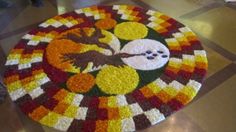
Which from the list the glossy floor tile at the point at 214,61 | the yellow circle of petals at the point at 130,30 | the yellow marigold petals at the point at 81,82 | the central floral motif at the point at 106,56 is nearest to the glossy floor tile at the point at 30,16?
the central floral motif at the point at 106,56

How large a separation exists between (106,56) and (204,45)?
2.39 ft

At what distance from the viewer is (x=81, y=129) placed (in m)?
1.34

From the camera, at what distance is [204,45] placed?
1.89m

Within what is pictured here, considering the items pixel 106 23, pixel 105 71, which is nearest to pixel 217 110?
pixel 105 71

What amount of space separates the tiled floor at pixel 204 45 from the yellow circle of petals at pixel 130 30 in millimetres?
353

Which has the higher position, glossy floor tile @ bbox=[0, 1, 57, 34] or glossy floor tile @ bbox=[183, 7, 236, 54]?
glossy floor tile @ bbox=[0, 1, 57, 34]

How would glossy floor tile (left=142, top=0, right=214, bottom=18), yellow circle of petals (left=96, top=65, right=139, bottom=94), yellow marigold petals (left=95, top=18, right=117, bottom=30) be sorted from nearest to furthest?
yellow circle of petals (left=96, top=65, right=139, bottom=94), yellow marigold petals (left=95, top=18, right=117, bottom=30), glossy floor tile (left=142, top=0, right=214, bottom=18)

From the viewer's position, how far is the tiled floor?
139cm

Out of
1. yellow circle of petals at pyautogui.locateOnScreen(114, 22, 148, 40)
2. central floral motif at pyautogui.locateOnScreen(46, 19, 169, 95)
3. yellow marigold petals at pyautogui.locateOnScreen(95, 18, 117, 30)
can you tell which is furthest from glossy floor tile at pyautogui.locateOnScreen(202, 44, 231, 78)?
yellow marigold petals at pyautogui.locateOnScreen(95, 18, 117, 30)

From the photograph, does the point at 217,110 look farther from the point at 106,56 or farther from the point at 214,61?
the point at 106,56

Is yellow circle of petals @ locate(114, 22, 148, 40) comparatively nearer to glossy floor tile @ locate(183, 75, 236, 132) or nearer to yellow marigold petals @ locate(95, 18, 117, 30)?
yellow marigold petals @ locate(95, 18, 117, 30)

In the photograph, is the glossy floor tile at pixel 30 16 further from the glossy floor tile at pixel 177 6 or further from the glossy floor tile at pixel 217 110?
the glossy floor tile at pixel 217 110

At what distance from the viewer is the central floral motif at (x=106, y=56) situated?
1594 millimetres

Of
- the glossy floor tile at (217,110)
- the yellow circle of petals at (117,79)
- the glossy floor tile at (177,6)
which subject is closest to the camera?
the glossy floor tile at (217,110)
